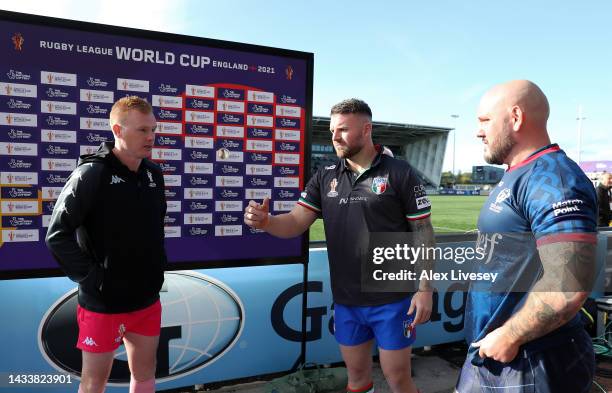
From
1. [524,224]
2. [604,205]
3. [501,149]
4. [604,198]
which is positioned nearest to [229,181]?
[501,149]

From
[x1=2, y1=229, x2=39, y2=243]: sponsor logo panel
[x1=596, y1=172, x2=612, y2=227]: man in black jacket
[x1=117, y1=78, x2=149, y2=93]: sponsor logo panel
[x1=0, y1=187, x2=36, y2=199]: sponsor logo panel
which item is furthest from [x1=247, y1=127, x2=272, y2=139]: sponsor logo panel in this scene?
[x1=596, y1=172, x2=612, y2=227]: man in black jacket

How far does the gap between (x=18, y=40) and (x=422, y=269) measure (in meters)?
2.77

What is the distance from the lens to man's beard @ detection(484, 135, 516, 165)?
162cm

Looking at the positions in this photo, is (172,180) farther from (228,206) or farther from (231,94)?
(231,94)

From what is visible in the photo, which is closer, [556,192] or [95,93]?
[556,192]

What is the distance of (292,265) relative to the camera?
3.55m

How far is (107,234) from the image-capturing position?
2.12m

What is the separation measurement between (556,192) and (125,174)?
6.45ft

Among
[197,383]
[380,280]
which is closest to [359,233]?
[380,280]

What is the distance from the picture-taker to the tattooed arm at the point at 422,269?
235 cm

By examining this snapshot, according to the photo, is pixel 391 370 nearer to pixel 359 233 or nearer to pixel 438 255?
pixel 359 233

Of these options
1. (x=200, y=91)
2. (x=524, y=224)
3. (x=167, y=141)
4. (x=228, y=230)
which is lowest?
(x=228, y=230)

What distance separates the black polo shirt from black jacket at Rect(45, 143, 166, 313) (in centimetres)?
106

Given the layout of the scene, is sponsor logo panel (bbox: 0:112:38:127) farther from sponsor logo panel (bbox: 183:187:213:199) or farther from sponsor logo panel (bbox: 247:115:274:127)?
sponsor logo panel (bbox: 247:115:274:127)
